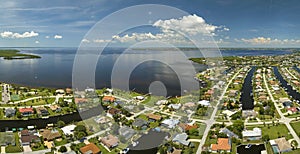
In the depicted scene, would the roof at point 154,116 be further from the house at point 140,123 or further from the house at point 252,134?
the house at point 252,134

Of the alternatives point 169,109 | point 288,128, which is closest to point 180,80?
point 169,109

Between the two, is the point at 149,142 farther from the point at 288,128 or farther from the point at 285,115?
the point at 285,115

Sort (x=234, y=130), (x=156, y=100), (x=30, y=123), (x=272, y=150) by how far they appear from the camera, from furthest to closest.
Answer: (x=156, y=100)
(x=30, y=123)
(x=234, y=130)
(x=272, y=150)

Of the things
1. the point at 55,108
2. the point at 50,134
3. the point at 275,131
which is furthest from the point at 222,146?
the point at 55,108

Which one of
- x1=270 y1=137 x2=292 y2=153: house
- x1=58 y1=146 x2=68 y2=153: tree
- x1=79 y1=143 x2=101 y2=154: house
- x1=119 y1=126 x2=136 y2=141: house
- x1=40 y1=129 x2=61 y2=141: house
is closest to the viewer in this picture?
x1=79 y1=143 x2=101 y2=154: house

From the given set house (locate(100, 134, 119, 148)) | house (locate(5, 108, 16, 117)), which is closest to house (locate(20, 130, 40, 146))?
house (locate(100, 134, 119, 148))

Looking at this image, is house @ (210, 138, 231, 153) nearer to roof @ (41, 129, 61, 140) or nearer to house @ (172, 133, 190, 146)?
house @ (172, 133, 190, 146)
